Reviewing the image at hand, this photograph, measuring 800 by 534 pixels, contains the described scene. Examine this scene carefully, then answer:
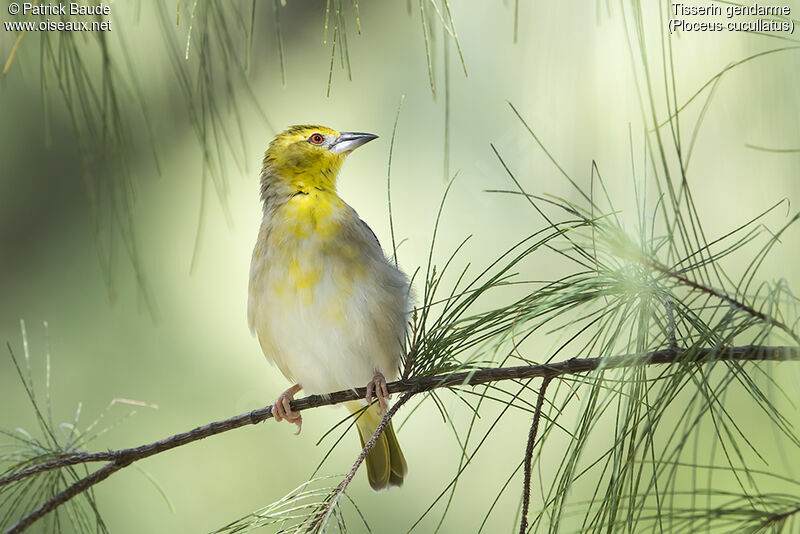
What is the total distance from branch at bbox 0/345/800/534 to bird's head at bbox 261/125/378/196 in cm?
113

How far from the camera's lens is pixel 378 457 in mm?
3137

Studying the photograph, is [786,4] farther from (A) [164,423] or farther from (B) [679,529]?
(A) [164,423]

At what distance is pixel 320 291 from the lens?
2652 millimetres

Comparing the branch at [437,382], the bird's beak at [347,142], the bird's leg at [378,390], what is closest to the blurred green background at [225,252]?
the bird's beak at [347,142]

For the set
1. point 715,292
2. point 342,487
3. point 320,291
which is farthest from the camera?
point 320,291

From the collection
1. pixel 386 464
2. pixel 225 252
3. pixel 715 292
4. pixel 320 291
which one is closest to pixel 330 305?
pixel 320 291

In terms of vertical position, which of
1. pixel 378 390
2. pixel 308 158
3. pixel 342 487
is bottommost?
pixel 342 487

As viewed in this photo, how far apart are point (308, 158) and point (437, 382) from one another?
1632 millimetres

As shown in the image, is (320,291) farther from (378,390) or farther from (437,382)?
(437,382)

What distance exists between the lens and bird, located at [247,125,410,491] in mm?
2660

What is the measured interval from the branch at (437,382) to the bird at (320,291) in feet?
2.17

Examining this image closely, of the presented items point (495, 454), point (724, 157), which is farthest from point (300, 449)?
point (724, 157)

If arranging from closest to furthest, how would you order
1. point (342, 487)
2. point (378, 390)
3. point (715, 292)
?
point (715, 292) → point (342, 487) → point (378, 390)

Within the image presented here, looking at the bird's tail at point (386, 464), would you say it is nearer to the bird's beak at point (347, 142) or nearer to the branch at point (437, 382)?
the bird's beak at point (347, 142)
